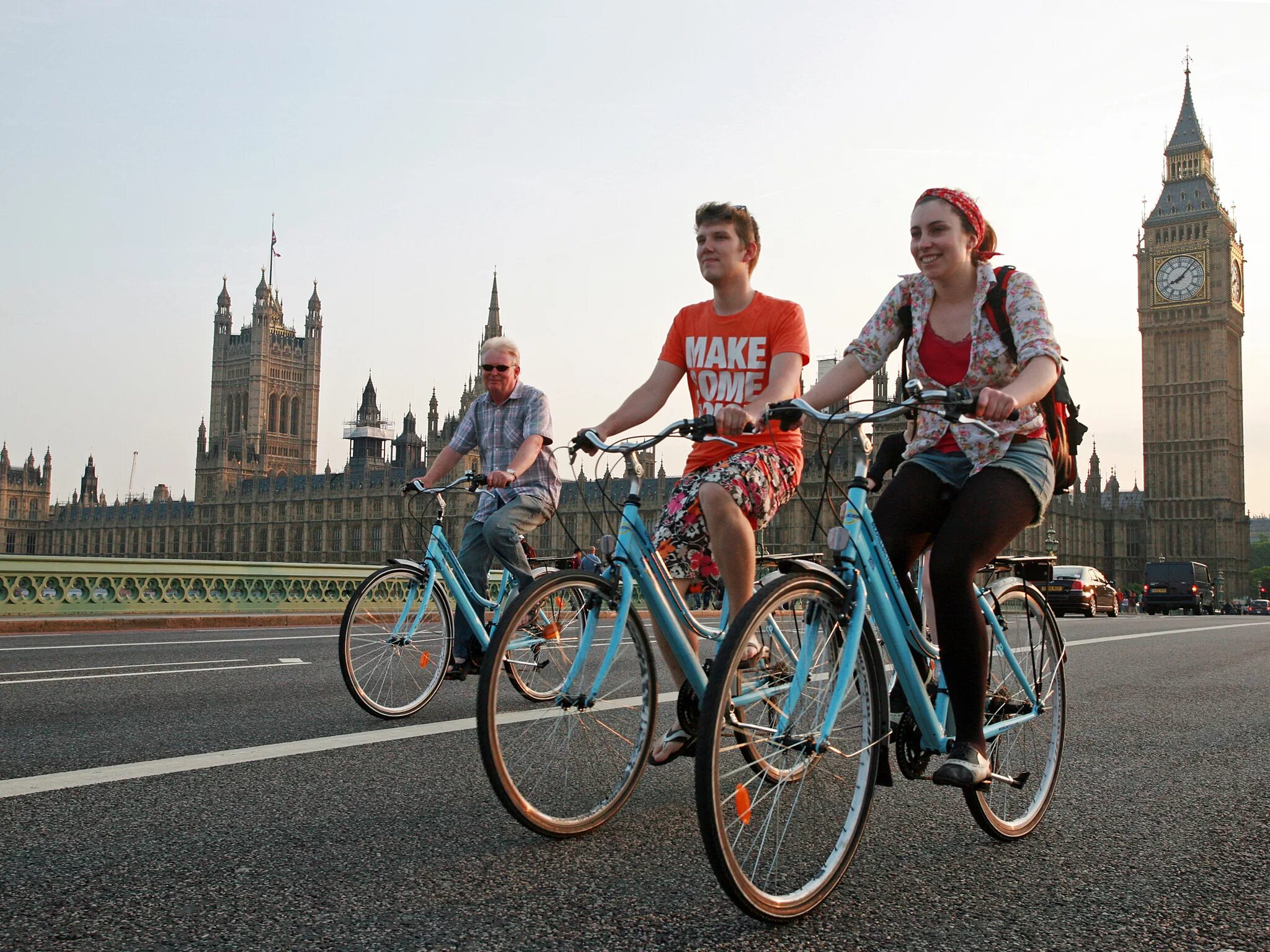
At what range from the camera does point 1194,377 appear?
7806 cm

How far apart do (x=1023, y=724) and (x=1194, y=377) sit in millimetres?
83533

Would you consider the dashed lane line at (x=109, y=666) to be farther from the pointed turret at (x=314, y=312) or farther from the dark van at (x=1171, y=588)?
the pointed turret at (x=314, y=312)

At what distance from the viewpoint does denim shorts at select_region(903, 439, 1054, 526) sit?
9.25 feet

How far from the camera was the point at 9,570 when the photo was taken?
37.6ft

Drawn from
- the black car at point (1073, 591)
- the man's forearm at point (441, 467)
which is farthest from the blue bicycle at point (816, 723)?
the black car at point (1073, 591)

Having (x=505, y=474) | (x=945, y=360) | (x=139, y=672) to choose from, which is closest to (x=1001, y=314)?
(x=945, y=360)

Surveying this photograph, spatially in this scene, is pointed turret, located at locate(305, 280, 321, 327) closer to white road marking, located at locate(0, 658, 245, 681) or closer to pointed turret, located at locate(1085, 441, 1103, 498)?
pointed turret, located at locate(1085, 441, 1103, 498)

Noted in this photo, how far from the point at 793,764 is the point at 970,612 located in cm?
64

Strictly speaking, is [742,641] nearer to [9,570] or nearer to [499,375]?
[499,375]

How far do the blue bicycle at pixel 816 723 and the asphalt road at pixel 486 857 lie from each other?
0.36 feet

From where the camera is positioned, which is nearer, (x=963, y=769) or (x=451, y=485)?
(x=963, y=769)

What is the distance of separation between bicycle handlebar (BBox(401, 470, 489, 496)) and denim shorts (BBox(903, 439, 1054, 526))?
246 centimetres

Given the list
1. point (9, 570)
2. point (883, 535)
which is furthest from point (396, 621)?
point (9, 570)

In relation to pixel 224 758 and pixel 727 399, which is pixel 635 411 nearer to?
pixel 727 399
